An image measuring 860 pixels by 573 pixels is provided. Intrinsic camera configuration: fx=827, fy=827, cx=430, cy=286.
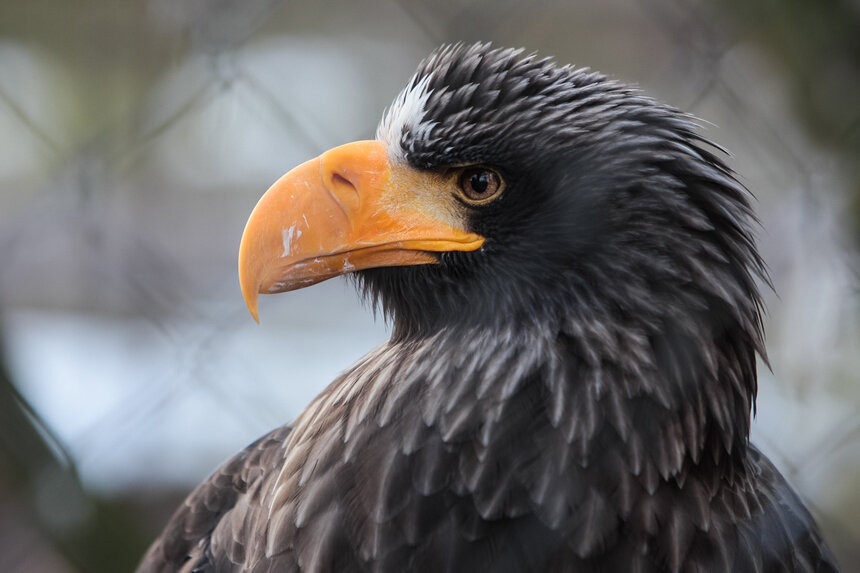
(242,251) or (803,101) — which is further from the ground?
(242,251)

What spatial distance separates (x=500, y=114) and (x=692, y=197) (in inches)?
11.4

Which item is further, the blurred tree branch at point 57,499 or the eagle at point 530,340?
the blurred tree branch at point 57,499

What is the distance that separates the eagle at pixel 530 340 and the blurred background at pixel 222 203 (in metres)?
0.15

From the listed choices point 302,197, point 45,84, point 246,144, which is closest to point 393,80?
point 246,144

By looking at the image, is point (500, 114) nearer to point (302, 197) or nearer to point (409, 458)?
point (302, 197)

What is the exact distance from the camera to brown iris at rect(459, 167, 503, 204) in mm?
1179

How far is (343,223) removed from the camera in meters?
1.16

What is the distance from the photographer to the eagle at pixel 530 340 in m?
1.06

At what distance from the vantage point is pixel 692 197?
3.75ft

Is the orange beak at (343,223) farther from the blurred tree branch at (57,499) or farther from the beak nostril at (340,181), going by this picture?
the blurred tree branch at (57,499)

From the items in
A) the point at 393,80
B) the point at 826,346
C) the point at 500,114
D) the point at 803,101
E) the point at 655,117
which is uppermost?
the point at 393,80

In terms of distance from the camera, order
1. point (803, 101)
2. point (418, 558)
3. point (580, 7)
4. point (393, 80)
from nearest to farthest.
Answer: point (418, 558) → point (803, 101) → point (580, 7) → point (393, 80)

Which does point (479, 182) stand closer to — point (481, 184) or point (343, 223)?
point (481, 184)

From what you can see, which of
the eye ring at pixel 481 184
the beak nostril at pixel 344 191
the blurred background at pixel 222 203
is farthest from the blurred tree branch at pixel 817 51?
the beak nostril at pixel 344 191
